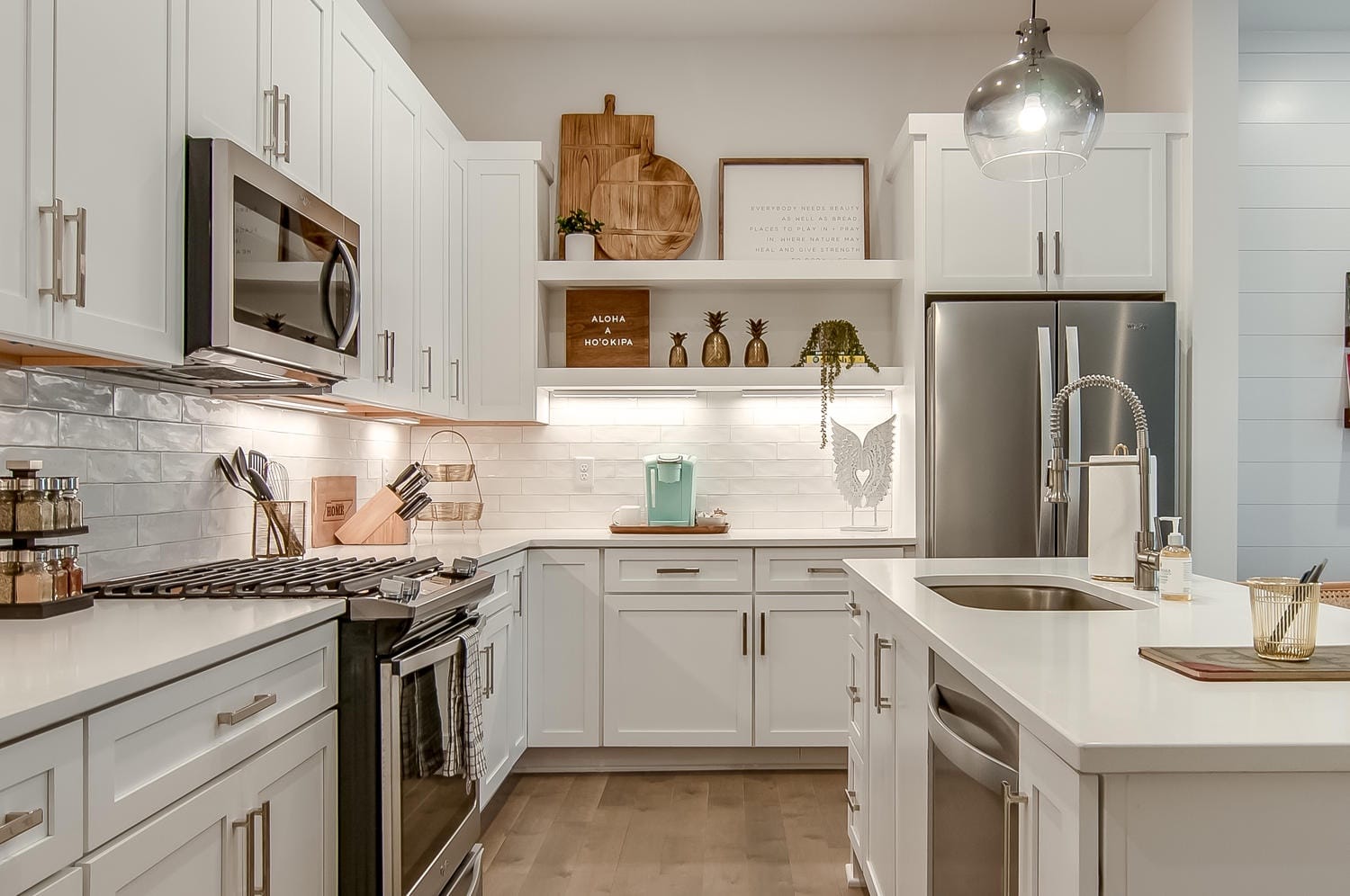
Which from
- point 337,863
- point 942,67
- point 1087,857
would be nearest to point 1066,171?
point 1087,857

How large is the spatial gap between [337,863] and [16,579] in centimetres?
77

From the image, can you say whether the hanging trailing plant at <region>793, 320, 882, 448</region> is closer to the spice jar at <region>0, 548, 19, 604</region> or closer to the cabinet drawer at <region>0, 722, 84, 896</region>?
the spice jar at <region>0, 548, 19, 604</region>

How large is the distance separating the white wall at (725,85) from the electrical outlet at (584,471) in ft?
3.32

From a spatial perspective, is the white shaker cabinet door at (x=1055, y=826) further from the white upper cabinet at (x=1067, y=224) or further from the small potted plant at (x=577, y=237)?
the small potted plant at (x=577, y=237)

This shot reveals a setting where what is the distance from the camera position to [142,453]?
231 cm

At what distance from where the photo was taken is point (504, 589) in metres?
3.33

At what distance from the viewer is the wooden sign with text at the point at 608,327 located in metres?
4.14

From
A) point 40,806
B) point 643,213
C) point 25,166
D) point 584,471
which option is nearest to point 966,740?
point 40,806

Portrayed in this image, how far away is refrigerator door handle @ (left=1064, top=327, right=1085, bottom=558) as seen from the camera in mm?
3430

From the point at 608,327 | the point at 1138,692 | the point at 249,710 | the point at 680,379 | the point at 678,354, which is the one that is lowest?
the point at 249,710

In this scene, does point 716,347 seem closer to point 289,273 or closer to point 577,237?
point 577,237

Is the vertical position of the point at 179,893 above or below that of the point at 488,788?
above

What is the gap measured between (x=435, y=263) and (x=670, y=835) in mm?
2118

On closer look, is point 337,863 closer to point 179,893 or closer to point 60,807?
point 179,893
